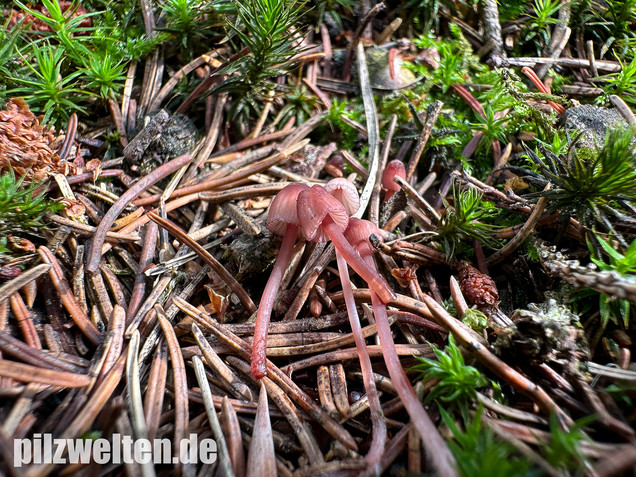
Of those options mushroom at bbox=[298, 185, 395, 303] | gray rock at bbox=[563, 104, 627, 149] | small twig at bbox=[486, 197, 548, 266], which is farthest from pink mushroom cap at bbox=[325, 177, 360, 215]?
gray rock at bbox=[563, 104, 627, 149]

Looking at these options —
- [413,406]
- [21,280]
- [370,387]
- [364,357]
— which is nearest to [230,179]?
[21,280]

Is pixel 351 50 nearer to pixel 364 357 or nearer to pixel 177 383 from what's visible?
pixel 364 357

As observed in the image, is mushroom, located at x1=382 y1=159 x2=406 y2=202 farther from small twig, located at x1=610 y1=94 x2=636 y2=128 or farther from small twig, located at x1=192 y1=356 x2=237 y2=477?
small twig, located at x1=192 y1=356 x2=237 y2=477

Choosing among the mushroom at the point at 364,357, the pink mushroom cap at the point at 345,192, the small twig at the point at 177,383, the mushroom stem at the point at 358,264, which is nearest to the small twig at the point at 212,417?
the small twig at the point at 177,383

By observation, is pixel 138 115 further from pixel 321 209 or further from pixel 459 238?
pixel 459 238

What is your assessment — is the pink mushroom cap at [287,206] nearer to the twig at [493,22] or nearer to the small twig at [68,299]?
the small twig at [68,299]

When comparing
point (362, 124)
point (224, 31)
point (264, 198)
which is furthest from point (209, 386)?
point (224, 31)
